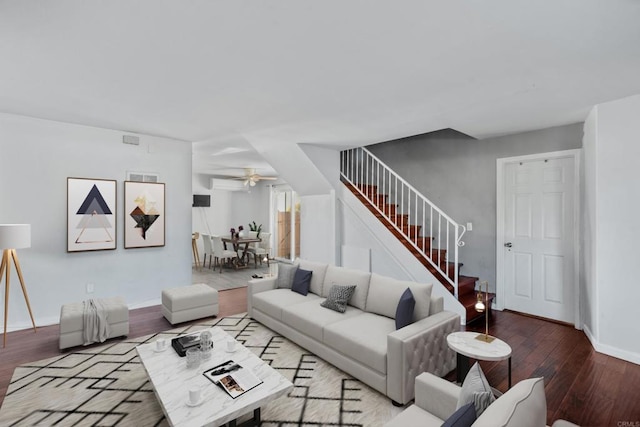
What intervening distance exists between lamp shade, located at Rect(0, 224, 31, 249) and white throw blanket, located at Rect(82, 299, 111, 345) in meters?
0.97

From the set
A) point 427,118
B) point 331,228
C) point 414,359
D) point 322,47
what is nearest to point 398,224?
point 331,228

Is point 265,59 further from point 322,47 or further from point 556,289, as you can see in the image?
point 556,289

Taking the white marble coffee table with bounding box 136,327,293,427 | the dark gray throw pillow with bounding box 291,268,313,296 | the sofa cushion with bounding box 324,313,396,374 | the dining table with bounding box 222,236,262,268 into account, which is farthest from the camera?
the dining table with bounding box 222,236,262,268

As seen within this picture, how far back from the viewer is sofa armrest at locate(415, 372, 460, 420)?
1602 millimetres

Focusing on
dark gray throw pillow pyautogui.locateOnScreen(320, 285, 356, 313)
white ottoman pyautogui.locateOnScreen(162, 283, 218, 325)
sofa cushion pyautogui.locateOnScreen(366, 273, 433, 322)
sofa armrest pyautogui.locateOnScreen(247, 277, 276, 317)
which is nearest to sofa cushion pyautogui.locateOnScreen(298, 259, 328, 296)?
dark gray throw pillow pyautogui.locateOnScreen(320, 285, 356, 313)

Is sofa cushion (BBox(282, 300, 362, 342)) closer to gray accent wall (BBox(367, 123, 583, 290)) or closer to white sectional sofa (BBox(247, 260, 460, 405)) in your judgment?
white sectional sofa (BBox(247, 260, 460, 405))

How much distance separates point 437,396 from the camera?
1658 millimetres

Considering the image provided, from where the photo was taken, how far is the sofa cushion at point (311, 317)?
3.03 meters

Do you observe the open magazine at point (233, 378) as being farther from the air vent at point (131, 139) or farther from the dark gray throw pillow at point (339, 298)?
the air vent at point (131, 139)

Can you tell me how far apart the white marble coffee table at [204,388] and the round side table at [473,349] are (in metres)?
1.25

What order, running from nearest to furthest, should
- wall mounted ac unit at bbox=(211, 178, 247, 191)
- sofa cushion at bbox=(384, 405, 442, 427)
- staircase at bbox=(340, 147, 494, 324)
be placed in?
sofa cushion at bbox=(384, 405, 442, 427)
staircase at bbox=(340, 147, 494, 324)
wall mounted ac unit at bbox=(211, 178, 247, 191)

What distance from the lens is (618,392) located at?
254cm

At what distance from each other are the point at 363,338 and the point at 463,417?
145 centimetres

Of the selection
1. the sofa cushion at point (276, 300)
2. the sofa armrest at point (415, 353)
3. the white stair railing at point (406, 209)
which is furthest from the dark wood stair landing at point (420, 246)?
the sofa cushion at point (276, 300)
